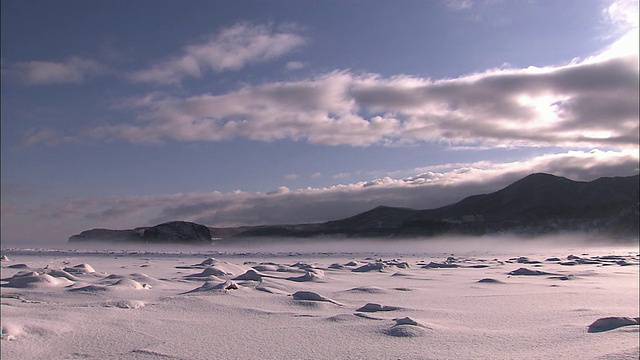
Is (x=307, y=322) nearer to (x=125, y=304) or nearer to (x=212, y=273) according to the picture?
(x=125, y=304)

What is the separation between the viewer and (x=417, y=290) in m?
9.83

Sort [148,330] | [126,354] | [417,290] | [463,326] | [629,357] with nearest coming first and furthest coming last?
[629,357], [126,354], [148,330], [463,326], [417,290]

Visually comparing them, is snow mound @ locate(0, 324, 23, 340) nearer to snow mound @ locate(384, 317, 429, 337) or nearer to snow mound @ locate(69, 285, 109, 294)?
snow mound @ locate(69, 285, 109, 294)

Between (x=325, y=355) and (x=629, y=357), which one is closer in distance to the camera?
(x=629, y=357)

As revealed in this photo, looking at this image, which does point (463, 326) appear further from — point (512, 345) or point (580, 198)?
point (580, 198)

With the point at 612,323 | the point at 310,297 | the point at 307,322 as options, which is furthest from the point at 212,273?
the point at 612,323

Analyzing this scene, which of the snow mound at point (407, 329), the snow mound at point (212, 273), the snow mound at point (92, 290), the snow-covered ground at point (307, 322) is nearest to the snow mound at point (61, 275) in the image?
the snow-covered ground at point (307, 322)

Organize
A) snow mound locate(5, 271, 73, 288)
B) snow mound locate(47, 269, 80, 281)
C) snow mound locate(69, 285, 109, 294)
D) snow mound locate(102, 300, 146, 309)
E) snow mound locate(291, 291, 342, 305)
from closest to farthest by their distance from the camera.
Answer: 1. snow mound locate(102, 300, 146, 309)
2. snow mound locate(291, 291, 342, 305)
3. snow mound locate(69, 285, 109, 294)
4. snow mound locate(5, 271, 73, 288)
5. snow mound locate(47, 269, 80, 281)

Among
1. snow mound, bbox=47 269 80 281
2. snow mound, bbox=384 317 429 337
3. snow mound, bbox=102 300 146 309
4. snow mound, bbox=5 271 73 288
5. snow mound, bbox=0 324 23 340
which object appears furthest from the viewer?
snow mound, bbox=47 269 80 281

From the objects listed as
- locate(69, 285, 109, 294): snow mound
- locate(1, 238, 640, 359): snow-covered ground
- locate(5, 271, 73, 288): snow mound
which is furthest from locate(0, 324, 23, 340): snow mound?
locate(5, 271, 73, 288): snow mound

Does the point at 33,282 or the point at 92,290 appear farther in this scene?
the point at 33,282

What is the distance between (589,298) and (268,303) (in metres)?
5.28

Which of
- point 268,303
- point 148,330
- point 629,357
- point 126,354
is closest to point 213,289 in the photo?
point 268,303

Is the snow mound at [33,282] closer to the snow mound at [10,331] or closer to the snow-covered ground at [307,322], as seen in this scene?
the snow-covered ground at [307,322]
